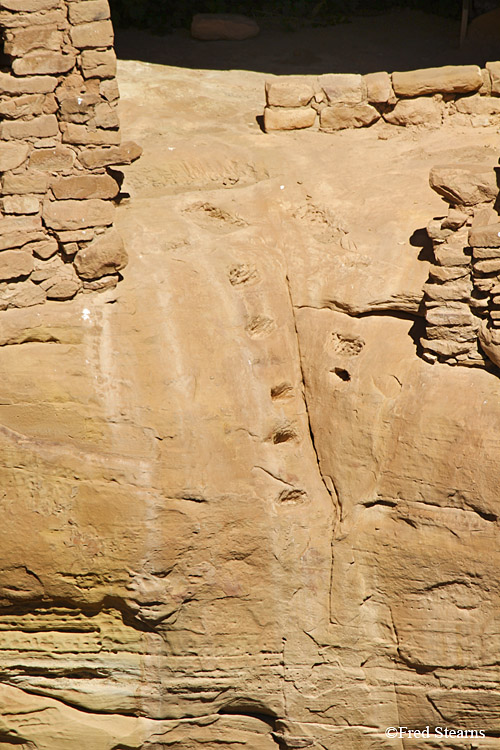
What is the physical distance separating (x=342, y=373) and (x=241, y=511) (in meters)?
0.98

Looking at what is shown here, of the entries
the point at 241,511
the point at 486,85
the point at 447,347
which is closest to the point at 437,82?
the point at 486,85

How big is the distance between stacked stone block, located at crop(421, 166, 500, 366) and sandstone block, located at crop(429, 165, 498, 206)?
13 cm

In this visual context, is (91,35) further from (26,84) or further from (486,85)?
(486,85)

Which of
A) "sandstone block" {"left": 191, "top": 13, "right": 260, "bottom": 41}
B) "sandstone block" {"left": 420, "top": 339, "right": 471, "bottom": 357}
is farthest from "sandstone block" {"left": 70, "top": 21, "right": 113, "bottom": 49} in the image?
"sandstone block" {"left": 191, "top": 13, "right": 260, "bottom": 41}

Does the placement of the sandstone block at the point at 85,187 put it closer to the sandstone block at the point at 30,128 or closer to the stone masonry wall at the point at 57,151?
the stone masonry wall at the point at 57,151

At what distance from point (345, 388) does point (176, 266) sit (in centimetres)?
118

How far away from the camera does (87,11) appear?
5062 millimetres

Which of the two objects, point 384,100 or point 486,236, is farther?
point 384,100

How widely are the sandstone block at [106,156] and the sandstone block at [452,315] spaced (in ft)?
6.19

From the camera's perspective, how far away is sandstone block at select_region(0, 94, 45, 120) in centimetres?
508

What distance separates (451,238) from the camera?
534cm

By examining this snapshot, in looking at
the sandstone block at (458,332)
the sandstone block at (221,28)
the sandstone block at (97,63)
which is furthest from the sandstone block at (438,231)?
the sandstone block at (221,28)

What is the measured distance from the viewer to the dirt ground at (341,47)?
28.9 ft

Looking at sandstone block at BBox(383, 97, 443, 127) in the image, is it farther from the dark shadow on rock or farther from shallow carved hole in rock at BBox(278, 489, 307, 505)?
shallow carved hole in rock at BBox(278, 489, 307, 505)
